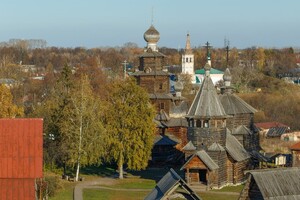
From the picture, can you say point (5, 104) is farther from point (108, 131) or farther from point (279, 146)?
point (279, 146)

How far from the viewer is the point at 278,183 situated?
75.8ft

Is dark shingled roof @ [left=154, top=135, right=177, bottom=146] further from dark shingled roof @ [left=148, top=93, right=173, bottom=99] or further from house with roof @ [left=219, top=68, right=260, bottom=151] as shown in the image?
house with roof @ [left=219, top=68, right=260, bottom=151]

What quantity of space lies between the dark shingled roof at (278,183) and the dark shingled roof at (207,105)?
48.1 ft

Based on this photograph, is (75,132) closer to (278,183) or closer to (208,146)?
(208,146)

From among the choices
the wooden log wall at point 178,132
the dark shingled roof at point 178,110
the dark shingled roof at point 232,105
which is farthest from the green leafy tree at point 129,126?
the dark shingled roof at point 178,110

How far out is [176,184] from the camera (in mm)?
20281

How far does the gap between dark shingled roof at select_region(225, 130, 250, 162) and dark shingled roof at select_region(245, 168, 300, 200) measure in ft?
50.4

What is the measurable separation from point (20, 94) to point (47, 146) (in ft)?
132

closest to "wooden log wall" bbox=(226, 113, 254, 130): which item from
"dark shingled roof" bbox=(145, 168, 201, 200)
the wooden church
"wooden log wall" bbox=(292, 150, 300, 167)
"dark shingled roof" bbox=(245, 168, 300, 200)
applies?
the wooden church

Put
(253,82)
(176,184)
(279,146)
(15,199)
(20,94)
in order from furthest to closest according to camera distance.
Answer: (253,82) → (20,94) → (279,146) → (15,199) → (176,184)

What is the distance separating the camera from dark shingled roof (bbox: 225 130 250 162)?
128 feet

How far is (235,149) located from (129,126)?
6.24 m

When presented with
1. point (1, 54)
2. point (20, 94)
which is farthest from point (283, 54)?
point (20, 94)

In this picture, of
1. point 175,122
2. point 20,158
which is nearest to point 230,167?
point 175,122
